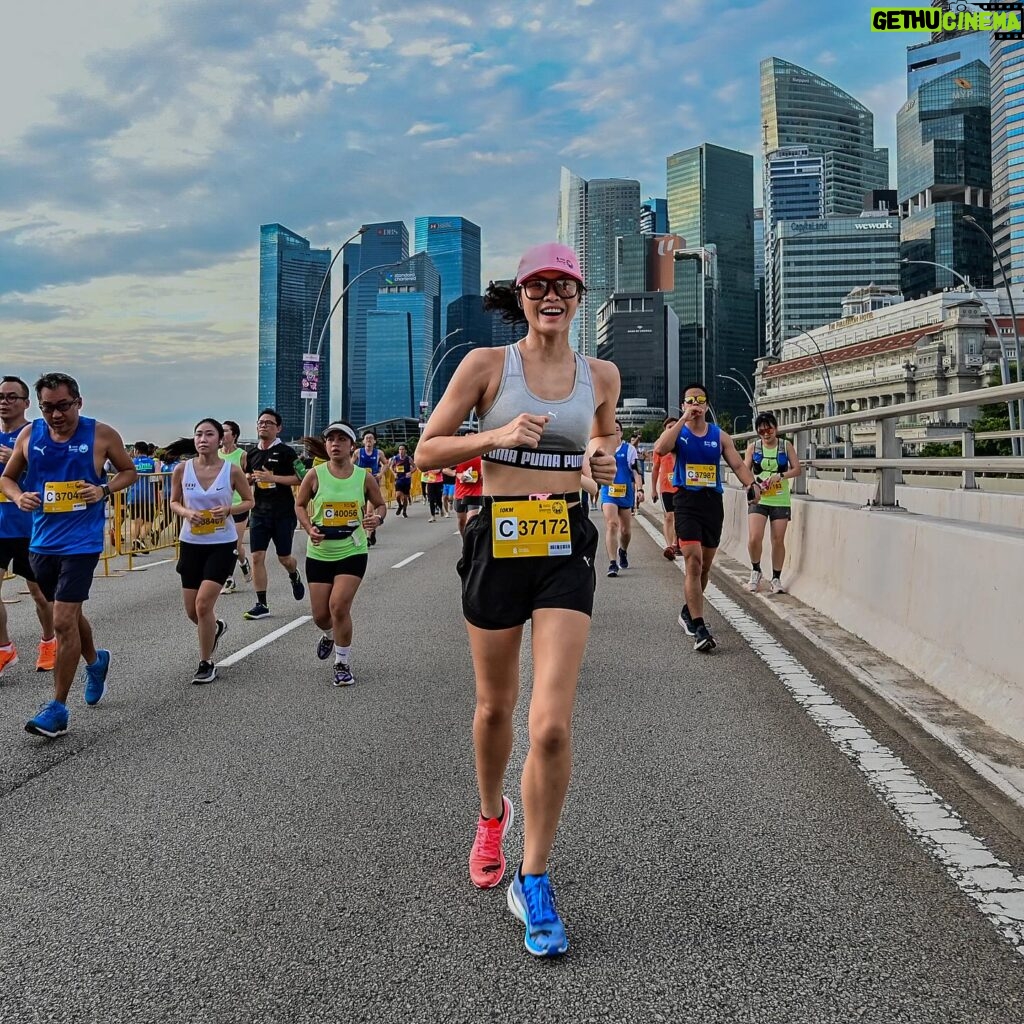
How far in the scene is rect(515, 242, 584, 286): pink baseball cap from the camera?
3.41 meters

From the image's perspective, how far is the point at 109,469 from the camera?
20641 mm

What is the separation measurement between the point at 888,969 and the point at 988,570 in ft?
10.8

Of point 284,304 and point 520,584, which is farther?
point 284,304

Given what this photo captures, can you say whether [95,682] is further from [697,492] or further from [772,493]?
[772,493]

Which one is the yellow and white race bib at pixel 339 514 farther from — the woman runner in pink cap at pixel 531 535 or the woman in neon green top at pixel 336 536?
the woman runner in pink cap at pixel 531 535

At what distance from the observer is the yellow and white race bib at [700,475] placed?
8.13m

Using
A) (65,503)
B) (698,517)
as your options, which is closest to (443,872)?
(65,503)

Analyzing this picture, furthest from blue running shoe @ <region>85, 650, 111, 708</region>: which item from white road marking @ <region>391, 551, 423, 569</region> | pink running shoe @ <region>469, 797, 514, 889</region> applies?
white road marking @ <region>391, 551, 423, 569</region>

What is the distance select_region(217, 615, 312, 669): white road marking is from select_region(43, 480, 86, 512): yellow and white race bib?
6.46ft

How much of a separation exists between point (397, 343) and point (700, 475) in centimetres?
12665

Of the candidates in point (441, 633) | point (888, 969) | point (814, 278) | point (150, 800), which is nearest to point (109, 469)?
point (441, 633)

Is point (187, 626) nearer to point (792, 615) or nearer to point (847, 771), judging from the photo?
point (792, 615)

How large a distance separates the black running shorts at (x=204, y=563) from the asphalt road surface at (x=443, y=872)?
3.96ft

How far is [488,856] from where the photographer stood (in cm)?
342
